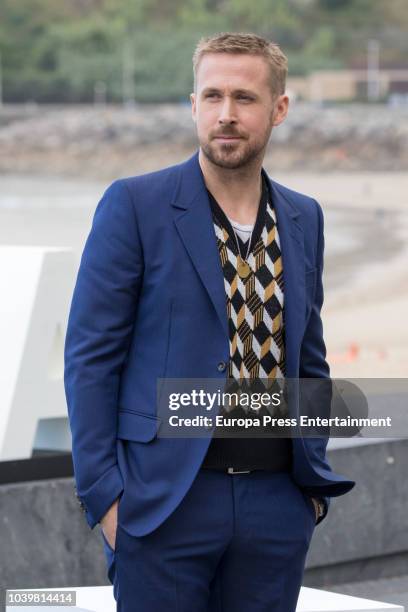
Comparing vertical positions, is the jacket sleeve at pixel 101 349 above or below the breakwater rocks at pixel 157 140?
below

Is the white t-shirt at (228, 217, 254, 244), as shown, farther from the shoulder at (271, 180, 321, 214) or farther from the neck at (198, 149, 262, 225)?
the shoulder at (271, 180, 321, 214)

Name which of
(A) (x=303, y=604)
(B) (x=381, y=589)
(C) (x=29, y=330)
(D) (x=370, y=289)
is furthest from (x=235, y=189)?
(D) (x=370, y=289)

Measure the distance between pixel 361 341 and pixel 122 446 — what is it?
3795cm

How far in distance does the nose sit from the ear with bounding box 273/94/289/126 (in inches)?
4.5

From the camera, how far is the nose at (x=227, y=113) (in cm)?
225

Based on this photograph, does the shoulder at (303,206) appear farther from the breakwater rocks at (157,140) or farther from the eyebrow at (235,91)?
the breakwater rocks at (157,140)

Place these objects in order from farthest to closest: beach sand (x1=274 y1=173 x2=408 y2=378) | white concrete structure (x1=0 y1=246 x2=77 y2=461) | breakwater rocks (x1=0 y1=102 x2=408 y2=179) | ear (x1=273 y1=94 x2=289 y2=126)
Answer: breakwater rocks (x1=0 y1=102 x2=408 y2=179) → beach sand (x1=274 y1=173 x2=408 y2=378) → white concrete structure (x1=0 y1=246 x2=77 y2=461) → ear (x1=273 y1=94 x2=289 y2=126)

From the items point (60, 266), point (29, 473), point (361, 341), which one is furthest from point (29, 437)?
point (361, 341)

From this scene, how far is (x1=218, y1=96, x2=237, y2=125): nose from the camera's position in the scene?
2.25 meters

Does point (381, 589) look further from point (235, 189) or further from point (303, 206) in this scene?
point (235, 189)

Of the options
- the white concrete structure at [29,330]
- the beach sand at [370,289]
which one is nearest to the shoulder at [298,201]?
the white concrete structure at [29,330]

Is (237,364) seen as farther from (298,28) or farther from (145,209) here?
(298,28)

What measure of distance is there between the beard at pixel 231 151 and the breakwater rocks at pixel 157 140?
66.4 metres

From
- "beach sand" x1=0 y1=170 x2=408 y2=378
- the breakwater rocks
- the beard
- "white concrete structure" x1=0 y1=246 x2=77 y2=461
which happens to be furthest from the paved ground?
the breakwater rocks
